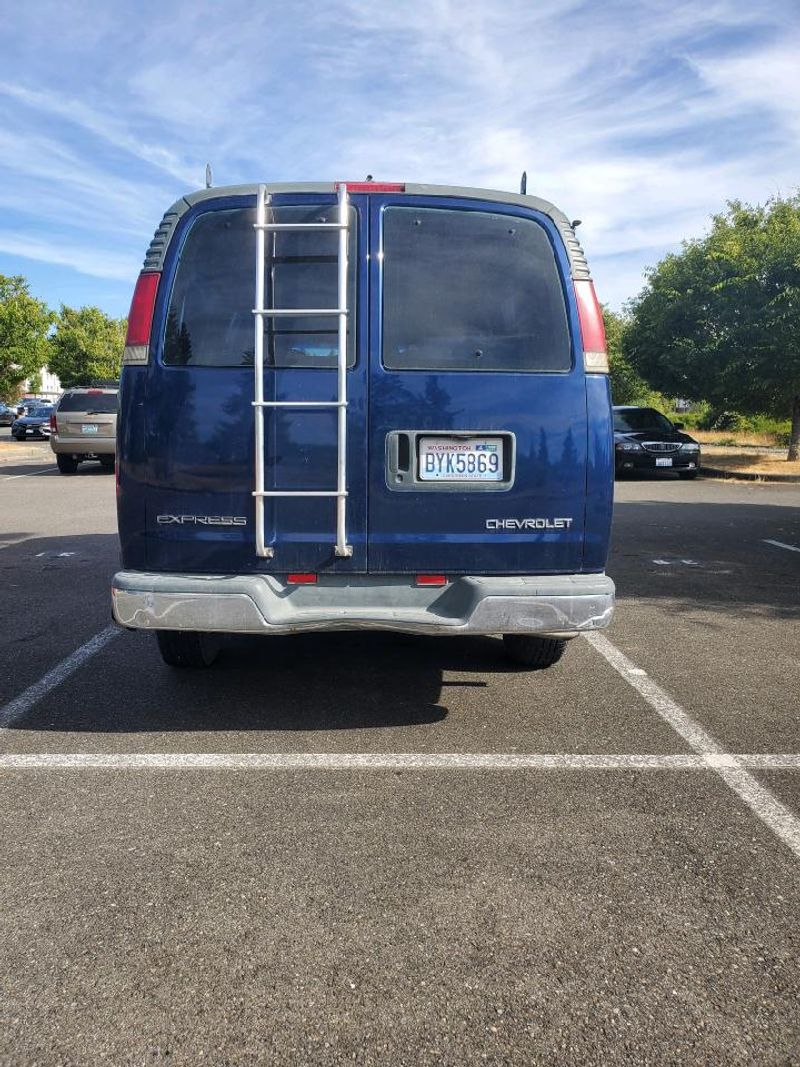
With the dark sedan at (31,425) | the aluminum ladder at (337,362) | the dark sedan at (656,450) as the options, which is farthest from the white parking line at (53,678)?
the dark sedan at (31,425)

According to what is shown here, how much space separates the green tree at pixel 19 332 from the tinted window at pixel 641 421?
29.5 metres

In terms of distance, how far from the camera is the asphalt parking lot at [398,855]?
2174mm

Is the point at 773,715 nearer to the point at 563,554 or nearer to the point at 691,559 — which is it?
the point at 563,554

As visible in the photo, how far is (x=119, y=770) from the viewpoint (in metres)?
3.64

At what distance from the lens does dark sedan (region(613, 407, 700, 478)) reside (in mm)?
18984

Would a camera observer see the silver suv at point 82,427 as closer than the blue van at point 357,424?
No

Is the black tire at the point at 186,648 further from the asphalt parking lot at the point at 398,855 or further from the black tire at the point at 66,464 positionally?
the black tire at the point at 66,464

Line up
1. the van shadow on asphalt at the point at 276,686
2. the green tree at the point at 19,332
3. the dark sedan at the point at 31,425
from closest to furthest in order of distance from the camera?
the van shadow on asphalt at the point at 276,686
the dark sedan at the point at 31,425
the green tree at the point at 19,332

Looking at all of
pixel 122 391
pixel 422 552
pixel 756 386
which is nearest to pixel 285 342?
pixel 122 391

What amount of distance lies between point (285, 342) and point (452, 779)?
6.36 ft

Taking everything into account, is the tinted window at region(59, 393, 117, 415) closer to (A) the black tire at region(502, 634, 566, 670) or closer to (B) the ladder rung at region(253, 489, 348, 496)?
(A) the black tire at region(502, 634, 566, 670)

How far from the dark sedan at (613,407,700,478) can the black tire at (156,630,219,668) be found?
15.0 metres

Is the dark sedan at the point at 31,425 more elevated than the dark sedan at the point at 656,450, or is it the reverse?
the dark sedan at the point at 31,425

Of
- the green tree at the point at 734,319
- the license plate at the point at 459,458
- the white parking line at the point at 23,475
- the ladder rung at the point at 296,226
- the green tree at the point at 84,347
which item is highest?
the green tree at the point at 84,347
